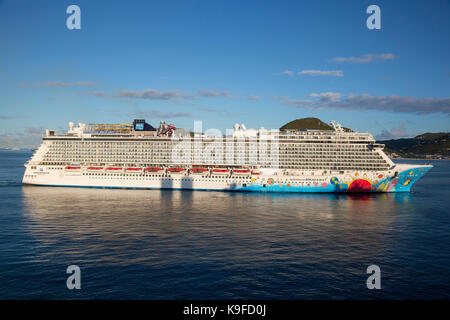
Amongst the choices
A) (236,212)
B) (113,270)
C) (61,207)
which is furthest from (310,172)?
(113,270)

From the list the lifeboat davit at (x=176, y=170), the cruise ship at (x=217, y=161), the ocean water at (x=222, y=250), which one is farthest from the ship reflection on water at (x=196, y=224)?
the lifeboat davit at (x=176, y=170)

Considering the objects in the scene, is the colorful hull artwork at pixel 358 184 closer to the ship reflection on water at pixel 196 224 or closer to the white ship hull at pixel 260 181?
the white ship hull at pixel 260 181

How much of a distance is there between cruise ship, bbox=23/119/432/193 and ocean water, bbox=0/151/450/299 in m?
13.7

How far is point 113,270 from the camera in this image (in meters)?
22.1

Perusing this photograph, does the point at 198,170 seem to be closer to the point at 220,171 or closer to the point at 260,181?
the point at 220,171

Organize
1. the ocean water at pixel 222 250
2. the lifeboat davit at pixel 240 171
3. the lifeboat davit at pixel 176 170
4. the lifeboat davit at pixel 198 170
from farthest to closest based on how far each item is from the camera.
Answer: the lifeboat davit at pixel 176 170
the lifeboat davit at pixel 198 170
the lifeboat davit at pixel 240 171
the ocean water at pixel 222 250

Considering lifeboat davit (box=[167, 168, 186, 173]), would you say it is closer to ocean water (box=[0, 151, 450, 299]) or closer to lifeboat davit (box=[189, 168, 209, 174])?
lifeboat davit (box=[189, 168, 209, 174])

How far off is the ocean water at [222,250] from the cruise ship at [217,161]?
44.9 feet

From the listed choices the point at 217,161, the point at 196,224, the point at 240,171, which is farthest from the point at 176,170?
the point at 196,224

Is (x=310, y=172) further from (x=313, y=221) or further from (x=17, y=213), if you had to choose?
(x=17, y=213)

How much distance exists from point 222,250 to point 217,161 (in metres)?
41.3

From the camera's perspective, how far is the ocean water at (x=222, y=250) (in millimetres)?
19656

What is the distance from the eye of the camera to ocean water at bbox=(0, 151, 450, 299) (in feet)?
64.5

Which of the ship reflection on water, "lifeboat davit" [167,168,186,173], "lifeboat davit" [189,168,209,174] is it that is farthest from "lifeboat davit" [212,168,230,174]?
the ship reflection on water
